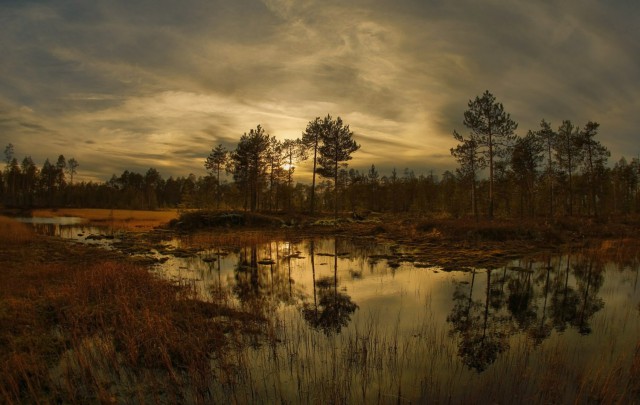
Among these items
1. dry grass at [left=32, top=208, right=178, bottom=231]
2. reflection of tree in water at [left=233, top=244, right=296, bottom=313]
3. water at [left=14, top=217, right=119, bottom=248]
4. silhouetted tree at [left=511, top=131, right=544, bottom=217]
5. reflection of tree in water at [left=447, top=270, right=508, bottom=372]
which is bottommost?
reflection of tree in water at [left=233, top=244, right=296, bottom=313]

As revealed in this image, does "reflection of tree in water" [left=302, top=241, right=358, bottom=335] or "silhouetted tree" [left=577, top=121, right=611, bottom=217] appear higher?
"silhouetted tree" [left=577, top=121, right=611, bottom=217]

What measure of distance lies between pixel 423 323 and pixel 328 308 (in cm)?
342

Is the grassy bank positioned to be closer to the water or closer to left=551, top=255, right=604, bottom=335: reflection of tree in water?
left=551, top=255, right=604, bottom=335: reflection of tree in water

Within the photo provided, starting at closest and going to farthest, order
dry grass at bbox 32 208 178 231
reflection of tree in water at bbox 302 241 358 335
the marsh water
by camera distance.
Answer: the marsh water → reflection of tree in water at bbox 302 241 358 335 → dry grass at bbox 32 208 178 231

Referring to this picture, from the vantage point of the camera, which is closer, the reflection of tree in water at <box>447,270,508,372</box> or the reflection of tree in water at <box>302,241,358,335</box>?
the reflection of tree in water at <box>447,270,508,372</box>

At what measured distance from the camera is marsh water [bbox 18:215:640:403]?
759 cm

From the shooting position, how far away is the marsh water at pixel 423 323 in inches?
299

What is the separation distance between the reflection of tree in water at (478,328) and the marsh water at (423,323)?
0.05 metres

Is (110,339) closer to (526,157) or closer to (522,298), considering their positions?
(522,298)

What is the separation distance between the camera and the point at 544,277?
18375mm

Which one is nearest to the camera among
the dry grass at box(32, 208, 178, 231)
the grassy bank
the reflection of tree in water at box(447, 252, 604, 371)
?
the grassy bank

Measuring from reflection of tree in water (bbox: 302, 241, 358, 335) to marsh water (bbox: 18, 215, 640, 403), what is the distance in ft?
0.14

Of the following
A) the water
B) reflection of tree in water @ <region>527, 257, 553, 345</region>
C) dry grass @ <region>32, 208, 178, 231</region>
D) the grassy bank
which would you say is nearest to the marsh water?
reflection of tree in water @ <region>527, 257, 553, 345</region>

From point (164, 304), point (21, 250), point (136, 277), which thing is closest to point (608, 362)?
point (164, 304)
